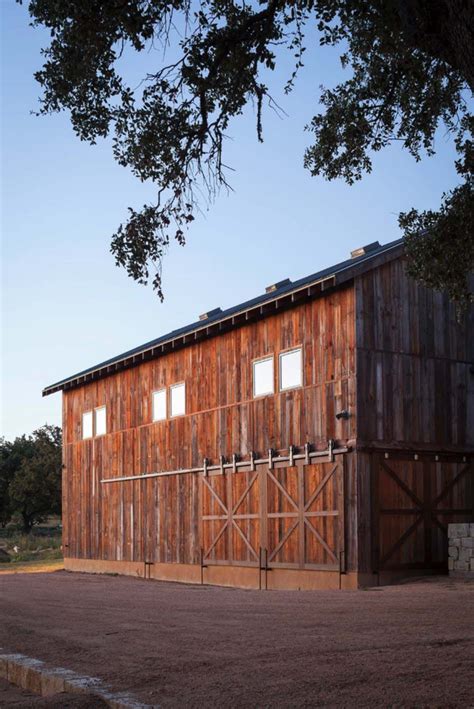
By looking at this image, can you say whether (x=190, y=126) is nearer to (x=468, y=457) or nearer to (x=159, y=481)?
(x=468, y=457)

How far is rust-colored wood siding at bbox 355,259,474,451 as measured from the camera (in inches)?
810

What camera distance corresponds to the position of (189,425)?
88.3 feet

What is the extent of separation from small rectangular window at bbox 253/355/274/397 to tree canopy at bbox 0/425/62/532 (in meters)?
45.5

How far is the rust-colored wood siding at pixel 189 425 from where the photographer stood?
21.3 metres

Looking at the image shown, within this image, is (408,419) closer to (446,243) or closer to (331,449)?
(331,449)

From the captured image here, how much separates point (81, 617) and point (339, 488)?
773 centimetres

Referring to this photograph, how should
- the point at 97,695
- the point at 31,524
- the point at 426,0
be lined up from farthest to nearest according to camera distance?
the point at 31,524, the point at 426,0, the point at 97,695

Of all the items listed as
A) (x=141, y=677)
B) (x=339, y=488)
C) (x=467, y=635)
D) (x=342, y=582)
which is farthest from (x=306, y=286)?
(x=141, y=677)

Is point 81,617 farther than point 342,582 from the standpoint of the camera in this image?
No

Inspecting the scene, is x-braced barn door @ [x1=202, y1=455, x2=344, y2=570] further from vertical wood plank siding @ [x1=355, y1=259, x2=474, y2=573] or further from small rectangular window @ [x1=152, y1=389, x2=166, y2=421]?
small rectangular window @ [x1=152, y1=389, x2=166, y2=421]

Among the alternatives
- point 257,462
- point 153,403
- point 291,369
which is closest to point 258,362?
point 291,369

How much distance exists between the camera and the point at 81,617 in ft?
46.9

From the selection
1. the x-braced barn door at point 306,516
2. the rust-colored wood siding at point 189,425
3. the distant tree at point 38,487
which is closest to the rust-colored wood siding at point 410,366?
the rust-colored wood siding at point 189,425

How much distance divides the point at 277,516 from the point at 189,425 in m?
5.31
